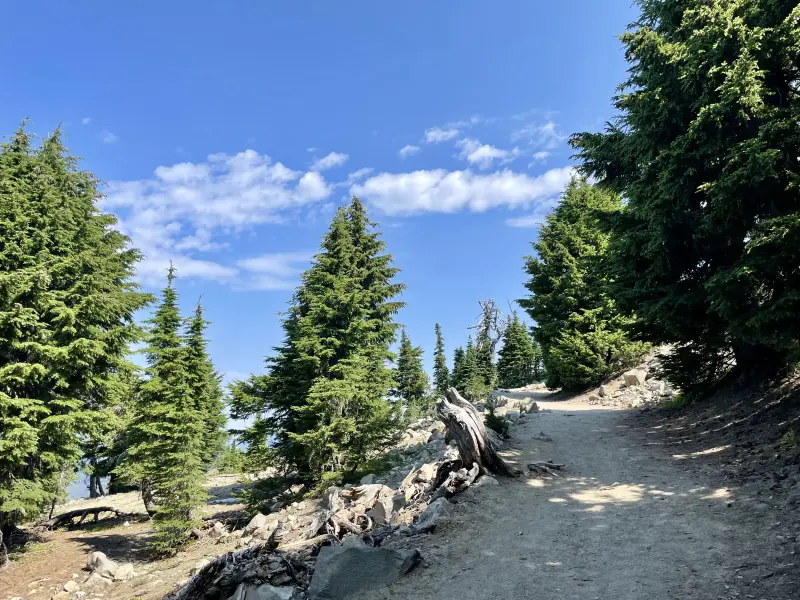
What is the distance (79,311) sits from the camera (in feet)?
50.8

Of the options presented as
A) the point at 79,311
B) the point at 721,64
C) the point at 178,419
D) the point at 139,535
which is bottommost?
the point at 139,535

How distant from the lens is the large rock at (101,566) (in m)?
13.4

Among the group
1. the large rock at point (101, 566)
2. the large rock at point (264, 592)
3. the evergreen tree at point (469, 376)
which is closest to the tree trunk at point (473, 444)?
the large rock at point (264, 592)

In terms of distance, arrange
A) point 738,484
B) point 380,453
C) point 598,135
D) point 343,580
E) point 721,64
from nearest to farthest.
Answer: point 343,580 → point 738,484 → point 721,64 → point 598,135 → point 380,453

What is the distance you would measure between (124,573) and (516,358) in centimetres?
3644

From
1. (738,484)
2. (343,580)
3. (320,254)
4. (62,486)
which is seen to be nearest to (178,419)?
(62,486)

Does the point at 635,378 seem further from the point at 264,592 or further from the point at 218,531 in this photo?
the point at 264,592

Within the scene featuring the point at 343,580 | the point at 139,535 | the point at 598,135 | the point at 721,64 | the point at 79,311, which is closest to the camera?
the point at 343,580

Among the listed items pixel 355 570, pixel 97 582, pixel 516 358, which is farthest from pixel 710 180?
pixel 516 358

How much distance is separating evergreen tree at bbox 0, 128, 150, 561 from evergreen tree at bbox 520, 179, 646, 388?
20088 mm

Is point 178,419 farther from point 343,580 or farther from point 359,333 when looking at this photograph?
point 343,580

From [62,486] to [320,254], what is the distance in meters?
12.8

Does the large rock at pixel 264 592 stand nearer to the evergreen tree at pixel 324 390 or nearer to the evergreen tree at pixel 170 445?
the evergreen tree at pixel 324 390

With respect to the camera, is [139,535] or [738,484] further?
[139,535]
